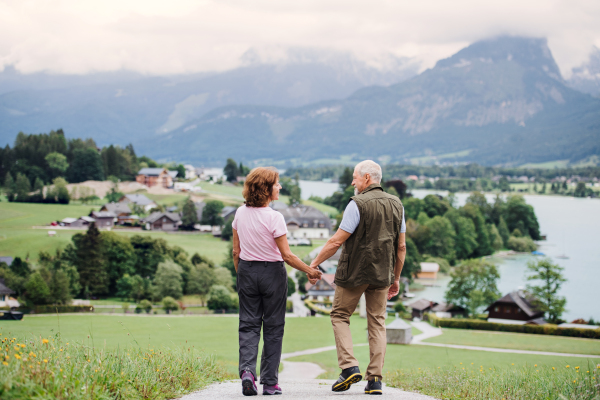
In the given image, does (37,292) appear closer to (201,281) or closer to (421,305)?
(201,281)

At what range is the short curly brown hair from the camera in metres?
4.56

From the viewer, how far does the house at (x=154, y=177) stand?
7275cm

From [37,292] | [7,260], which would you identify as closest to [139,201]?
[7,260]

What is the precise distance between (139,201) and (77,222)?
11.7 metres

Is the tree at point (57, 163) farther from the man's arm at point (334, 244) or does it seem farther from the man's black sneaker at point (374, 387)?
the man's black sneaker at point (374, 387)

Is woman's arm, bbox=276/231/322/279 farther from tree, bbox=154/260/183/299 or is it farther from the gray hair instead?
tree, bbox=154/260/183/299

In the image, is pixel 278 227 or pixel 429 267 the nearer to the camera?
pixel 278 227

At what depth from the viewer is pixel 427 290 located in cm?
4572

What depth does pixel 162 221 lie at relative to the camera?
5691 cm

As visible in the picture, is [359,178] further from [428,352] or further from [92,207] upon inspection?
[92,207]

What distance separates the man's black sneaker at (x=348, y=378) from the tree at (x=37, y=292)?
1169 inches

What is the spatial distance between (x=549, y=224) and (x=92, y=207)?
67909 mm

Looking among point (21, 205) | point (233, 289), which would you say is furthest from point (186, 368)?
point (21, 205)

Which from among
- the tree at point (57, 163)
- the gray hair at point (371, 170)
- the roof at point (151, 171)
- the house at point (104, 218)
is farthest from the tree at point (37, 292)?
the roof at point (151, 171)
